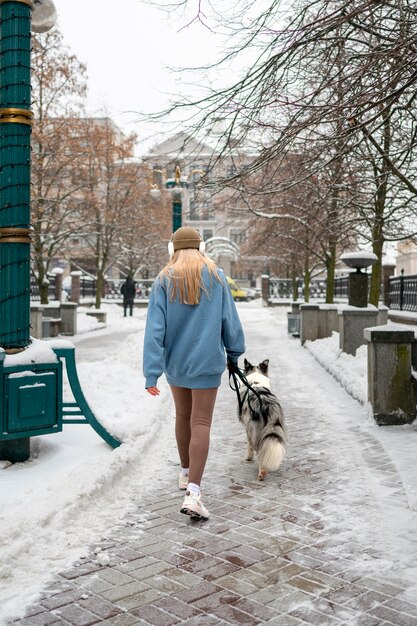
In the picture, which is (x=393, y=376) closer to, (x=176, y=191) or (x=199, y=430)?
(x=199, y=430)

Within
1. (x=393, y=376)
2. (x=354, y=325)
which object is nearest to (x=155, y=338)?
(x=393, y=376)

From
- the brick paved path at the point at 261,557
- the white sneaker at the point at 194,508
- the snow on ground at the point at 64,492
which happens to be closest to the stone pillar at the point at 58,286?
the snow on ground at the point at 64,492

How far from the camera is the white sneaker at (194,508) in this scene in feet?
14.9

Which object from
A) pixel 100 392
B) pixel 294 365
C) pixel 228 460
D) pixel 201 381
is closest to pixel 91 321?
pixel 294 365

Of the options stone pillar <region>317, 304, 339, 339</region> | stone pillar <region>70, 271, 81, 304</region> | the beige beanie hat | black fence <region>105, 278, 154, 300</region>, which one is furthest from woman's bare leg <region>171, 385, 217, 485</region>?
black fence <region>105, 278, 154, 300</region>

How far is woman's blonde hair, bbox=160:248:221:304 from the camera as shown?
15.1 ft

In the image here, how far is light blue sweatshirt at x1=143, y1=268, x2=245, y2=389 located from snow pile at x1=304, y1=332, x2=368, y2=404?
485 cm

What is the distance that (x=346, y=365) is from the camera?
39.6 feet

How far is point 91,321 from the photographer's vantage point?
27.0 meters

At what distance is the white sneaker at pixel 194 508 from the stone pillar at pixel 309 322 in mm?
14669

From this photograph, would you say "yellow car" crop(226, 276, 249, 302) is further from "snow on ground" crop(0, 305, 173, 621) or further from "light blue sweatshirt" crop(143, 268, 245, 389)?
"light blue sweatshirt" crop(143, 268, 245, 389)

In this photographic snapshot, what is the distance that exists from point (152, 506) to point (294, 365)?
9571mm

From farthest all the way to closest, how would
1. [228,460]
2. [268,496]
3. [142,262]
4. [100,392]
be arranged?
[142,262], [100,392], [228,460], [268,496]

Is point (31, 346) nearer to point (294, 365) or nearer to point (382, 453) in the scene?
point (382, 453)
